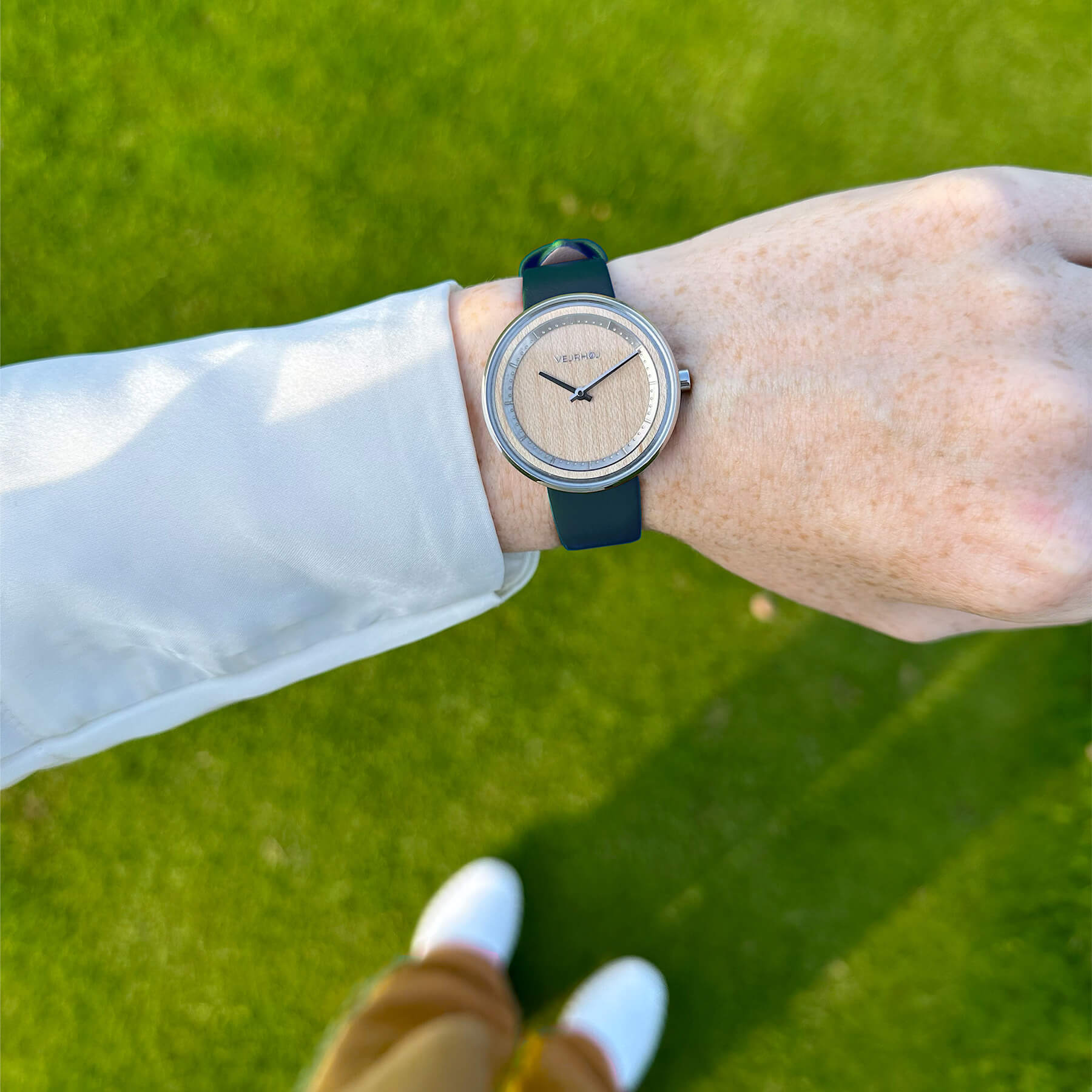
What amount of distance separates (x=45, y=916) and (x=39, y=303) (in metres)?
2.06

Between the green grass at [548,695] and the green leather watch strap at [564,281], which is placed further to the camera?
the green grass at [548,695]

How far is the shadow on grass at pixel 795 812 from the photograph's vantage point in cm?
222

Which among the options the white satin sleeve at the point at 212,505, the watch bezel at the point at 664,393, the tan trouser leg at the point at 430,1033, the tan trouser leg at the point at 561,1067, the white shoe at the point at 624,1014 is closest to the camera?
the white satin sleeve at the point at 212,505

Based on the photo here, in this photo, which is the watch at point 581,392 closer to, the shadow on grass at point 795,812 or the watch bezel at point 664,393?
the watch bezel at point 664,393

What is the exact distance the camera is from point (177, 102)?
2227mm

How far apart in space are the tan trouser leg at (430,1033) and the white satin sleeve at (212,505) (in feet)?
3.95

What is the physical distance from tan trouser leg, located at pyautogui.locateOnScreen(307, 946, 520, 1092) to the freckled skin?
1429 mm

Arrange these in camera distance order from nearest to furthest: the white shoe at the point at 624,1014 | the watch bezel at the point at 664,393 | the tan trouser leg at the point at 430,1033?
the watch bezel at the point at 664,393 < the tan trouser leg at the point at 430,1033 < the white shoe at the point at 624,1014

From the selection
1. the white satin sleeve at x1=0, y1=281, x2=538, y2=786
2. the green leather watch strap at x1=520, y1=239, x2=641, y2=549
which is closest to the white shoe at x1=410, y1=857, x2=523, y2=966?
the white satin sleeve at x1=0, y1=281, x2=538, y2=786

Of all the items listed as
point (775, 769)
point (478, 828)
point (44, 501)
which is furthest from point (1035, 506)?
point (478, 828)

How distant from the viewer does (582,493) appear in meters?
1.22

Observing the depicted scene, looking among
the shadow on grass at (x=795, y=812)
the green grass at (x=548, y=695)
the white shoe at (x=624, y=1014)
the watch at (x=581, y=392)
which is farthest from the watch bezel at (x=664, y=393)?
the white shoe at (x=624, y=1014)

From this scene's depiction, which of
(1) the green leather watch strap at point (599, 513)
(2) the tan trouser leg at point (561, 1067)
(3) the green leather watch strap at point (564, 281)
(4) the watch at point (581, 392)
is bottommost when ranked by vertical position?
(2) the tan trouser leg at point (561, 1067)

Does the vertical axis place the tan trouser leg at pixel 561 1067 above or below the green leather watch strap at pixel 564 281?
below
